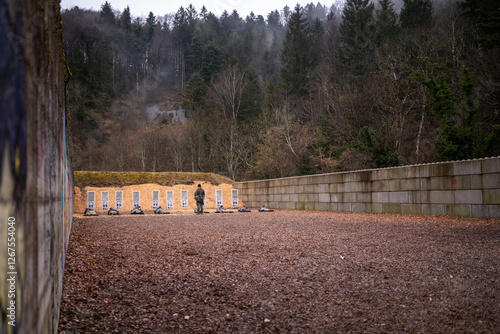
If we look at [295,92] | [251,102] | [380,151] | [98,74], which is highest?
[98,74]

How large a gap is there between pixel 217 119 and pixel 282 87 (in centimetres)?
902

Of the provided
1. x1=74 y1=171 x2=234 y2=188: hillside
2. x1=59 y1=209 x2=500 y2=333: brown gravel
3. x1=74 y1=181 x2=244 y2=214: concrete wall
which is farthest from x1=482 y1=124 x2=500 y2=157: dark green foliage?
x1=74 y1=171 x2=234 y2=188: hillside

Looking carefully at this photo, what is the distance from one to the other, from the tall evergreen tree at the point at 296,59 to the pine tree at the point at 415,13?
36.9 feet

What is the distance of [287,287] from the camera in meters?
3.69

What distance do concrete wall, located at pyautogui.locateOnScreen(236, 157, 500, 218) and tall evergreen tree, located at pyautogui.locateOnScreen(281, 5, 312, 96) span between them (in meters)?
23.2

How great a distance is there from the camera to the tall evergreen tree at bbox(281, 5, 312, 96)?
3969 centimetres

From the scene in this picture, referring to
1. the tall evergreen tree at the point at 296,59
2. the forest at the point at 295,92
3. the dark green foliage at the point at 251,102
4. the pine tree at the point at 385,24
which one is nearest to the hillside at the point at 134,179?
the forest at the point at 295,92


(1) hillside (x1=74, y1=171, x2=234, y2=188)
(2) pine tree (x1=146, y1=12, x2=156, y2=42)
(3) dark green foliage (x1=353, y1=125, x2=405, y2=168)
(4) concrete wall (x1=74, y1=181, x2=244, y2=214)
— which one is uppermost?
(2) pine tree (x1=146, y1=12, x2=156, y2=42)

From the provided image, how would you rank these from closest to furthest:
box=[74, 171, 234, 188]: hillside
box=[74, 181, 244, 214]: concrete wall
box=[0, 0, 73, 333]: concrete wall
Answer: box=[0, 0, 73, 333]: concrete wall, box=[74, 181, 244, 214]: concrete wall, box=[74, 171, 234, 188]: hillside

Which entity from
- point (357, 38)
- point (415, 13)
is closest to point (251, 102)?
point (357, 38)

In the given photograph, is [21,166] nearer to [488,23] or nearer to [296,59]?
[488,23]

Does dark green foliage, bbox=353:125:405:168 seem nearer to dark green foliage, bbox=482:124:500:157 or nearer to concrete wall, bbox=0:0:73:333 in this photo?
dark green foliage, bbox=482:124:500:157

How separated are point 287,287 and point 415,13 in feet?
116

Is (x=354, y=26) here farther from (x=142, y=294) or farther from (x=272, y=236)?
(x=142, y=294)
